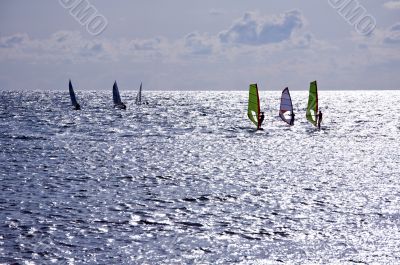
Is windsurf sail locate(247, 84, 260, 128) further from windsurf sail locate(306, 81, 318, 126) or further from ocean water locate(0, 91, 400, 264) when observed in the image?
ocean water locate(0, 91, 400, 264)

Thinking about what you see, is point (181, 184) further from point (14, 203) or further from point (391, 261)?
point (391, 261)

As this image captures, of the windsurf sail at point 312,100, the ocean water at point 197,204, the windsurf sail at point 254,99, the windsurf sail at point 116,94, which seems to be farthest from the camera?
the windsurf sail at point 116,94

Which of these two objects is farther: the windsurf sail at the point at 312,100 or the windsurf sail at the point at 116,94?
the windsurf sail at the point at 116,94

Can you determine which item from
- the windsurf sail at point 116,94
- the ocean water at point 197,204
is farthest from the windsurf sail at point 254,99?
the windsurf sail at point 116,94

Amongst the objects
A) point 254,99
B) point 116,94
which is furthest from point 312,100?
point 116,94

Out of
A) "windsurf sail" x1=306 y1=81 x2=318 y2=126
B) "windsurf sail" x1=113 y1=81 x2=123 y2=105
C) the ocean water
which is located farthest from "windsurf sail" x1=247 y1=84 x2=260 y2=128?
"windsurf sail" x1=113 y1=81 x2=123 y2=105

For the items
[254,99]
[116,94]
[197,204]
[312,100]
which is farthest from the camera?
[116,94]

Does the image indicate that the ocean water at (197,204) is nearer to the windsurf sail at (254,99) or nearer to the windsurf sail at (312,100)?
the windsurf sail at (254,99)

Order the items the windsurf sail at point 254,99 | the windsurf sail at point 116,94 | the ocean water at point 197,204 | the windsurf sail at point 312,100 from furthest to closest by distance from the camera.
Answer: the windsurf sail at point 116,94 → the windsurf sail at point 312,100 → the windsurf sail at point 254,99 → the ocean water at point 197,204

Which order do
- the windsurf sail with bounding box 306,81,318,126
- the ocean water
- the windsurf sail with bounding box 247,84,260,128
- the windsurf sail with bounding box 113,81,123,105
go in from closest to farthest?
the ocean water → the windsurf sail with bounding box 247,84,260,128 → the windsurf sail with bounding box 306,81,318,126 → the windsurf sail with bounding box 113,81,123,105

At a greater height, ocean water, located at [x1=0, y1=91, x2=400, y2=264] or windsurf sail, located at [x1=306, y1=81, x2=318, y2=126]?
windsurf sail, located at [x1=306, y1=81, x2=318, y2=126]

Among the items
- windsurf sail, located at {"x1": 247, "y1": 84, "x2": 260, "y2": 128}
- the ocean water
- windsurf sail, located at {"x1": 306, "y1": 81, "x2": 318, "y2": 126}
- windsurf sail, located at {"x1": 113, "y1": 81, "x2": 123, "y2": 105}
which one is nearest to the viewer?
the ocean water

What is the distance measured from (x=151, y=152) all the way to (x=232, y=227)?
32.4m

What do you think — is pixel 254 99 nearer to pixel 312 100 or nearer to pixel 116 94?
pixel 312 100
